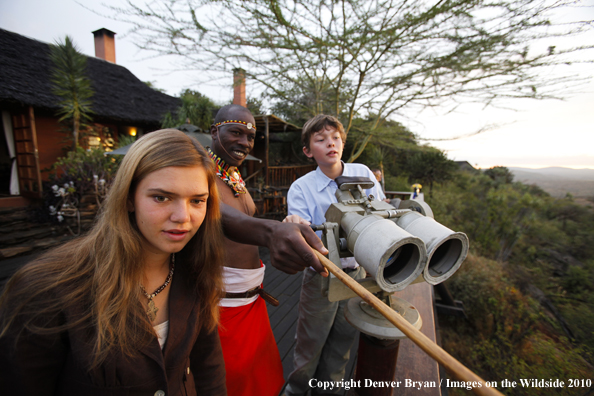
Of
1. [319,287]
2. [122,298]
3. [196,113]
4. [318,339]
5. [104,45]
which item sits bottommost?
[318,339]

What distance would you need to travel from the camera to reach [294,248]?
1.00 m

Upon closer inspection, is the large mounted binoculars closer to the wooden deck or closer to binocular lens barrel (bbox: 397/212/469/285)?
binocular lens barrel (bbox: 397/212/469/285)

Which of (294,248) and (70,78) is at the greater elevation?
(70,78)

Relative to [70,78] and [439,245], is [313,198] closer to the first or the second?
[439,245]

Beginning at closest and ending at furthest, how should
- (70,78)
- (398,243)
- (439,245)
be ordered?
(398,243), (439,245), (70,78)

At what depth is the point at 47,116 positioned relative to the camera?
24.9 ft

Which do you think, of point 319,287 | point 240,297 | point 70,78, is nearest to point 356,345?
point 319,287

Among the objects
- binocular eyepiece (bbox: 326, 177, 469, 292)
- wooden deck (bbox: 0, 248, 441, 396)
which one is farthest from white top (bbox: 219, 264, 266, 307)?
wooden deck (bbox: 0, 248, 441, 396)

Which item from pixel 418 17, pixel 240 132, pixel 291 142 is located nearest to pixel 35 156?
pixel 240 132

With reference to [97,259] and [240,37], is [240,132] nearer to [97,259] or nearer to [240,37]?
[97,259]

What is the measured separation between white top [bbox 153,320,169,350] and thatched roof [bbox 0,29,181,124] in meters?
8.72

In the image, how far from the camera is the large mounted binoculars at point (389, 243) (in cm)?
86

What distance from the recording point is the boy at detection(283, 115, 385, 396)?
1.91 m

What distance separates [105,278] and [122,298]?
0.09m
